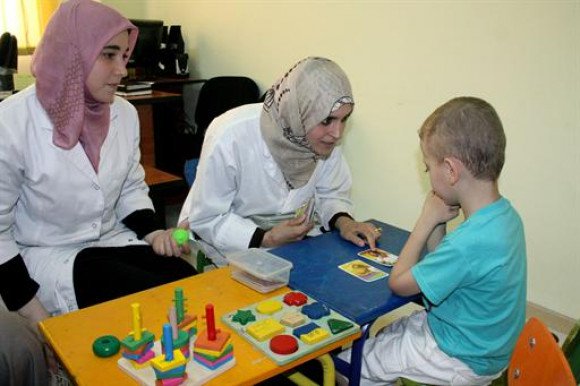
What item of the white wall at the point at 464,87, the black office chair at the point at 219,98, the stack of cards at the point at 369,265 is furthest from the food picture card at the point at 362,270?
the black office chair at the point at 219,98

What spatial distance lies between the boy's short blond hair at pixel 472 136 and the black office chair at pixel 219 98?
258 cm

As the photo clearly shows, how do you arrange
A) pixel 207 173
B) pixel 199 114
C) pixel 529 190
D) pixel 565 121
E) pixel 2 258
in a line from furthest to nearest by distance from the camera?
pixel 199 114
pixel 529 190
pixel 565 121
pixel 207 173
pixel 2 258

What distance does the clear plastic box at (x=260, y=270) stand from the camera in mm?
1329

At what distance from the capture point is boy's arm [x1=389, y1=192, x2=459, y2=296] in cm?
128

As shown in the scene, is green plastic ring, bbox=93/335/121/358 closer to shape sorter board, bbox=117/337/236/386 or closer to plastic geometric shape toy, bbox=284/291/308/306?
shape sorter board, bbox=117/337/236/386

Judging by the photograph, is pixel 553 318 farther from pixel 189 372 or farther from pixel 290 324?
pixel 189 372

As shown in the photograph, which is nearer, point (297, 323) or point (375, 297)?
point (297, 323)

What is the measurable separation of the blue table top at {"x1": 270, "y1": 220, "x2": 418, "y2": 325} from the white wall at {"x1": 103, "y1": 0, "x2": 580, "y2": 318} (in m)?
0.95

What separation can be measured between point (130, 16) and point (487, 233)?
4774 mm

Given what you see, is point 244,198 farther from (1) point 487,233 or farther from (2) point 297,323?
(1) point 487,233

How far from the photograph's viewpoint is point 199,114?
13.3 ft

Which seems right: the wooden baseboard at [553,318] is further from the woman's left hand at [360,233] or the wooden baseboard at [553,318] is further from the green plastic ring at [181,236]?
the green plastic ring at [181,236]

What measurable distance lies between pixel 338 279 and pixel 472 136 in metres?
0.50

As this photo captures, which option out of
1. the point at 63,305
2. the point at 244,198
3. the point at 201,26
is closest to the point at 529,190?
the point at 244,198
